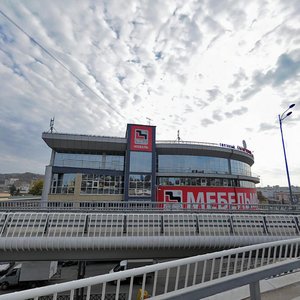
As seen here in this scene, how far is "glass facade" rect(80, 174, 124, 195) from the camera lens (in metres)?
26.5

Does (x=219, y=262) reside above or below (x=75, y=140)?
below

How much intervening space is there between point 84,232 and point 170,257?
3.63 m

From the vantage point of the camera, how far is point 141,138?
28078 millimetres

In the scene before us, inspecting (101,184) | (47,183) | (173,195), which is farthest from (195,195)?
(47,183)

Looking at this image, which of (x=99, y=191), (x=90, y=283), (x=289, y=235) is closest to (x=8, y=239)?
(x=90, y=283)

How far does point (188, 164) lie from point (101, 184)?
43.8 ft

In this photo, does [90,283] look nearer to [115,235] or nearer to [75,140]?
[115,235]

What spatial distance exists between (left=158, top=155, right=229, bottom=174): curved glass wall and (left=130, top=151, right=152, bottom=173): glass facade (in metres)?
2.34

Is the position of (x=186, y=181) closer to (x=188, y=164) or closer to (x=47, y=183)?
(x=188, y=164)

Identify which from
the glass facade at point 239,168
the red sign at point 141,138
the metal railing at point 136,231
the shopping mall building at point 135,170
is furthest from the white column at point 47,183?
the glass facade at point 239,168

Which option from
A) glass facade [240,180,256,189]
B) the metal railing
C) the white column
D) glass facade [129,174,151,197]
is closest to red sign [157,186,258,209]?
glass facade [129,174,151,197]

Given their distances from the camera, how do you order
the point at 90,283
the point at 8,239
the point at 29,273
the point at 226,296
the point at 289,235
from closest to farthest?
1. the point at 90,283
2. the point at 226,296
3. the point at 8,239
4. the point at 289,235
5. the point at 29,273

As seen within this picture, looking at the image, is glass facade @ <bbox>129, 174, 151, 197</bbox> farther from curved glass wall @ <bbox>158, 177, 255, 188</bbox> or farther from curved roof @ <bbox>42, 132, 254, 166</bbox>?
curved roof @ <bbox>42, 132, 254, 166</bbox>

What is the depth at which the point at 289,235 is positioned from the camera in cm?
838
